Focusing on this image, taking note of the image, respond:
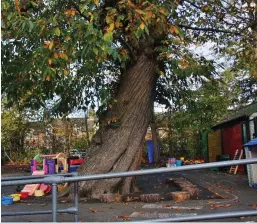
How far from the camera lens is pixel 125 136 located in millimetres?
9477

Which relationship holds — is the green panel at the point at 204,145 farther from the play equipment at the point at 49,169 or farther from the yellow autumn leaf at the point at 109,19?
the yellow autumn leaf at the point at 109,19

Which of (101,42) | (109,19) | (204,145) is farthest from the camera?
(204,145)

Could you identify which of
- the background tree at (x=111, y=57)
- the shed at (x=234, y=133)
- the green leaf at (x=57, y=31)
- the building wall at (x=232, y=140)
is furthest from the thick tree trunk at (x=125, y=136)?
the building wall at (x=232, y=140)

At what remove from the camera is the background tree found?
21.2ft

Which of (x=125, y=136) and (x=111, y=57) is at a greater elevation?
(x=111, y=57)

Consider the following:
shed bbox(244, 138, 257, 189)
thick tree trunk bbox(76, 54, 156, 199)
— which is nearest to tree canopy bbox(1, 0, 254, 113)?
thick tree trunk bbox(76, 54, 156, 199)

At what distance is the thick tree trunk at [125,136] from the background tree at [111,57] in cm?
2

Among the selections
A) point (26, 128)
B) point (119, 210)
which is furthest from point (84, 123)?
point (119, 210)

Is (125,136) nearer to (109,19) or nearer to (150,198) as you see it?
(150,198)

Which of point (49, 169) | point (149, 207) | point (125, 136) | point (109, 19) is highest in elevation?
point (109, 19)

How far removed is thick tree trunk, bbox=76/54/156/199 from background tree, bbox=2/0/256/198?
0.02 metres

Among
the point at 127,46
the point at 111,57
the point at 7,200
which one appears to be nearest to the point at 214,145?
the point at 127,46

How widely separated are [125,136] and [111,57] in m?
2.04

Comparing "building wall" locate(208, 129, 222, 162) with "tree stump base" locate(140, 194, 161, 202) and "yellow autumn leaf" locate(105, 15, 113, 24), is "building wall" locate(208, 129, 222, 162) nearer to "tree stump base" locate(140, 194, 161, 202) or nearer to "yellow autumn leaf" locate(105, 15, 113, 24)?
"tree stump base" locate(140, 194, 161, 202)
